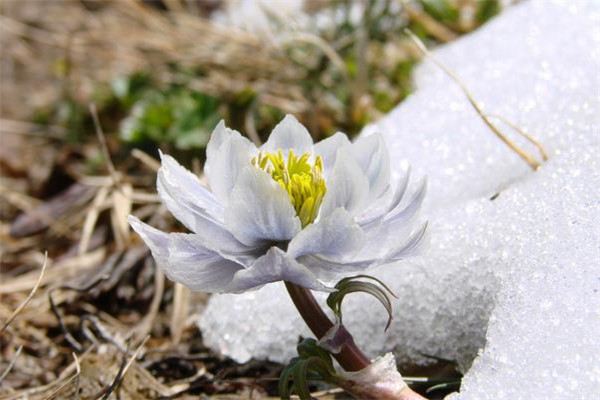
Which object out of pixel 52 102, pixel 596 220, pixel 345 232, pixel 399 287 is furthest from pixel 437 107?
pixel 52 102

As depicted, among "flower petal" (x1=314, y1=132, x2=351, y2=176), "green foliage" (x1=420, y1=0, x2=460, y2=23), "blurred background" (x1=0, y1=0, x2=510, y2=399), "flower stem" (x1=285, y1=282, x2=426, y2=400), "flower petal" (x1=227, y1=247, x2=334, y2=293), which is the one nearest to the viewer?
"flower petal" (x1=227, y1=247, x2=334, y2=293)

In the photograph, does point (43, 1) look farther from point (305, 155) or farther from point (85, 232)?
point (305, 155)

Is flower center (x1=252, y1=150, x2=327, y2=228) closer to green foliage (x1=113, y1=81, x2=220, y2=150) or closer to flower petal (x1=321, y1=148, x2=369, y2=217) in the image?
flower petal (x1=321, y1=148, x2=369, y2=217)

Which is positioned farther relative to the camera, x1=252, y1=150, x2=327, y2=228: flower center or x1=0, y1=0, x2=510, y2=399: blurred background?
x1=0, y1=0, x2=510, y2=399: blurred background

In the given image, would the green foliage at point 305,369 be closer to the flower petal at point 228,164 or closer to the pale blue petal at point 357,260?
the pale blue petal at point 357,260

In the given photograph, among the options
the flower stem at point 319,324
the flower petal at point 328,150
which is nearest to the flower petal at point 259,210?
the flower stem at point 319,324

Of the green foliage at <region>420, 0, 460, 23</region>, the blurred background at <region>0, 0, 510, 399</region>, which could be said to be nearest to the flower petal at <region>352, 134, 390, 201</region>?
the blurred background at <region>0, 0, 510, 399</region>
